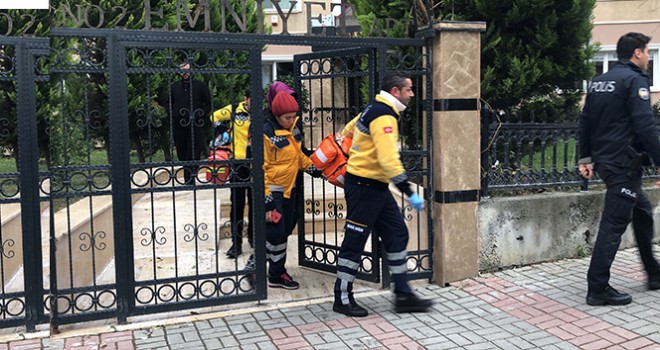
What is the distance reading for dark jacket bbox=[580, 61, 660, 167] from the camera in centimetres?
524

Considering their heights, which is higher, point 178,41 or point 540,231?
point 178,41

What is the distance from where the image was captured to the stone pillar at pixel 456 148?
6.03 meters

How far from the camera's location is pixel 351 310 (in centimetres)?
540

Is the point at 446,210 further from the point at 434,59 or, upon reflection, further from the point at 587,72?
the point at 587,72

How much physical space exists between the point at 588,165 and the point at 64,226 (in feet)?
17.0

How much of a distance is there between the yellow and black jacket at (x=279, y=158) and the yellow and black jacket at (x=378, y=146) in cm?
85

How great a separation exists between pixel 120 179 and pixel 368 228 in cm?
205

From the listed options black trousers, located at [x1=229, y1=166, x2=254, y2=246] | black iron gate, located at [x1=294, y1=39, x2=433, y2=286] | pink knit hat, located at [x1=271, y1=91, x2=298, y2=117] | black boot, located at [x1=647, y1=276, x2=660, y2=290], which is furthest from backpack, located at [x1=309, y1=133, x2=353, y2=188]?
black boot, located at [x1=647, y1=276, x2=660, y2=290]

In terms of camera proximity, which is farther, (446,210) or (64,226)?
(64,226)

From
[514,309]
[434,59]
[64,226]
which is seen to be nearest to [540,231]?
[514,309]

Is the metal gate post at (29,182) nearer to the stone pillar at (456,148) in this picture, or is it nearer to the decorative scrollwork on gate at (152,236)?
the decorative scrollwork on gate at (152,236)

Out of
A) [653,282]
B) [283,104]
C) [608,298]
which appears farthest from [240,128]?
[653,282]

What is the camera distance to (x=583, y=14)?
7637 millimetres

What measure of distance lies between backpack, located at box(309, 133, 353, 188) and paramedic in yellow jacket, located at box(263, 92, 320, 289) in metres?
0.30
